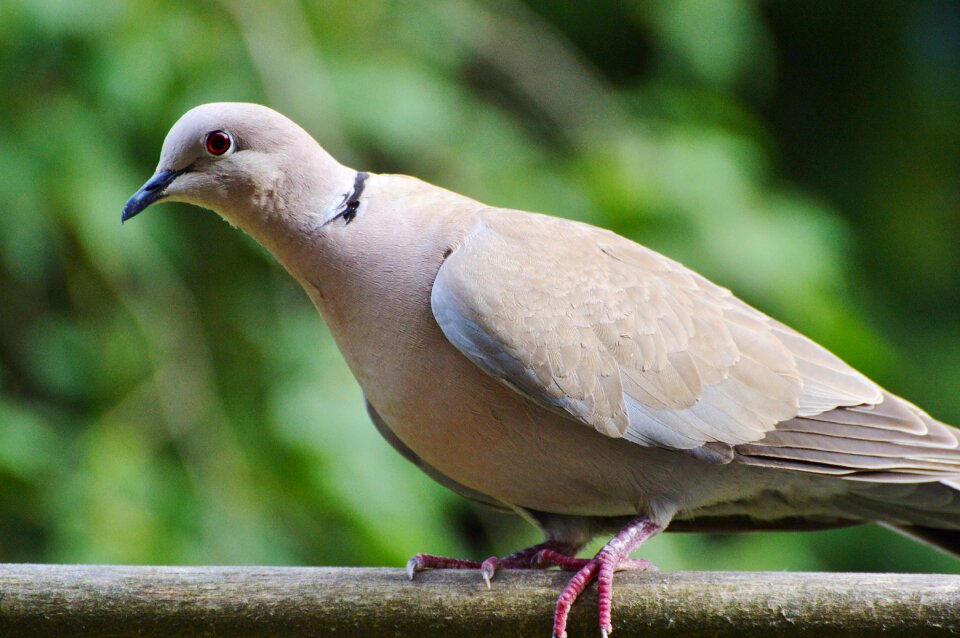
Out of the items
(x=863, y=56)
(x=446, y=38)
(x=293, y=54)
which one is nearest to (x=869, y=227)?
(x=863, y=56)

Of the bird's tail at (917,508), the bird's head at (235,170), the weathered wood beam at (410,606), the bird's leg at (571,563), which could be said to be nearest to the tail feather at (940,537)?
the bird's tail at (917,508)

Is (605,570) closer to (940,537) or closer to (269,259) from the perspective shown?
(940,537)

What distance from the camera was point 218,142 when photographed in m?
1.87

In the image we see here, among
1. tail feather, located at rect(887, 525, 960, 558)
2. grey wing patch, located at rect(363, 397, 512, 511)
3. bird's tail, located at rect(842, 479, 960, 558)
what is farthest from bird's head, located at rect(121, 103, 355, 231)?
tail feather, located at rect(887, 525, 960, 558)

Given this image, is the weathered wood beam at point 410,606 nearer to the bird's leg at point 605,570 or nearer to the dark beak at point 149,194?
the bird's leg at point 605,570

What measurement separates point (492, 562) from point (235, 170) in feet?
2.60

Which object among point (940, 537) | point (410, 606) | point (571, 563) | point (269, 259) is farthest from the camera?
point (269, 259)

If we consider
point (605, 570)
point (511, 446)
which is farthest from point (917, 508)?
point (511, 446)

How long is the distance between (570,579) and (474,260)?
1.77 feet

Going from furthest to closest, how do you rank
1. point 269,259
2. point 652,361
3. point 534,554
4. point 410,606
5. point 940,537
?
point 269,259 → point 940,537 → point 534,554 → point 652,361 → point 410,606

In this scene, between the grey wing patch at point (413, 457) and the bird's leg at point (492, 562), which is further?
the grey wing patch at point (413, 457)

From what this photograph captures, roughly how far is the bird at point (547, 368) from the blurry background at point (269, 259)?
0.88m

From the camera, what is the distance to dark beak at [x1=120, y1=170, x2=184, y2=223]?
6.11ft

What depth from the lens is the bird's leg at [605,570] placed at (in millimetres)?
1679
